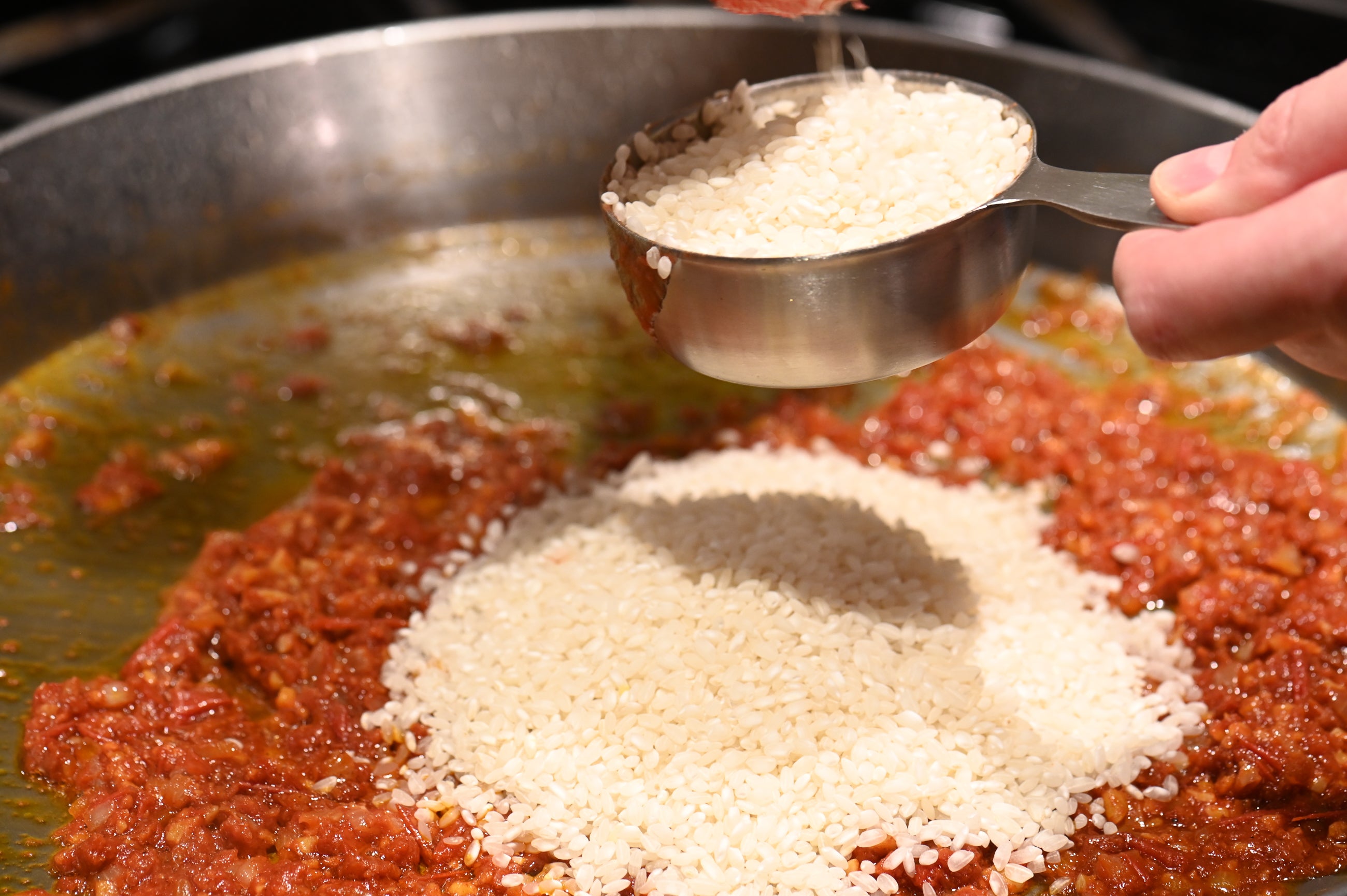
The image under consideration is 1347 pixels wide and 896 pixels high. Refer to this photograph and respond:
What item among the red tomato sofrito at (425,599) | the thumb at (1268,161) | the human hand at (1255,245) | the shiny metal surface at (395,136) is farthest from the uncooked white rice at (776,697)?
the shiny metal surface at (395,136)

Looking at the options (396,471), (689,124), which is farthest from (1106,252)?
(396,471)

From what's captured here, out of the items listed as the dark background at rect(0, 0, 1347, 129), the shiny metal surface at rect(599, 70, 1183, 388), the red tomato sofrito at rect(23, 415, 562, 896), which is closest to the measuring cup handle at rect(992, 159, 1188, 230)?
the shiny metal surface at rect(599, 70, 1183, 388)

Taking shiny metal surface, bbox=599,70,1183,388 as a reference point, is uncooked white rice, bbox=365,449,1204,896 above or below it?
below

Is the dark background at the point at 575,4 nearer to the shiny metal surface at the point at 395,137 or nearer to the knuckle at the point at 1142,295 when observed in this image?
the shiny metal surface at the point at 395,137

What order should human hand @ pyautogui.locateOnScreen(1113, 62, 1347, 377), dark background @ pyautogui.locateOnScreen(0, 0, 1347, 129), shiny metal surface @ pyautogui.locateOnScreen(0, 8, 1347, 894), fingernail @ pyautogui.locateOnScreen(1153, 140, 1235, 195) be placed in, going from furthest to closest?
dark background @ pyautogui.locateOnScreen(0, 0, 1347, 129) < shiny metal surface @ pyautogui.locateOnScreen(0, 8, 1347, 894) < fingernail @ pyautogui.locateOnScreen(1153, 140, 1235, 195) < human hand @ pyautogui.locateOnScreen(1113, 62, 1347, 377)

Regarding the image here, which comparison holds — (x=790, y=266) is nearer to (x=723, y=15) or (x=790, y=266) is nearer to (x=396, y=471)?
(x=396, y=471)

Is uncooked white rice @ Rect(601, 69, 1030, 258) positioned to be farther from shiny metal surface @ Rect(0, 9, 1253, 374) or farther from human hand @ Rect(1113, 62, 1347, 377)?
shiny metal surface @ Rect(0, 9, 1253, 374)

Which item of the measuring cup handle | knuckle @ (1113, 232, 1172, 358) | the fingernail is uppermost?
the fingernail
